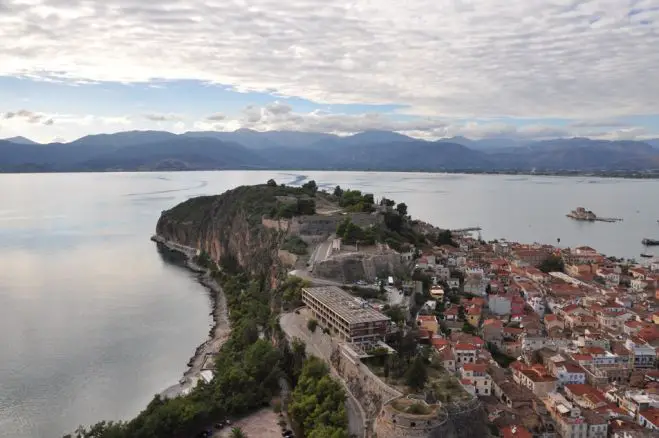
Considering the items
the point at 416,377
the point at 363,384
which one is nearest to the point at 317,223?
the point at 363,384

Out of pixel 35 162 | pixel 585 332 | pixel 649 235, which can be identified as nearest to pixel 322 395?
pixel 585 332

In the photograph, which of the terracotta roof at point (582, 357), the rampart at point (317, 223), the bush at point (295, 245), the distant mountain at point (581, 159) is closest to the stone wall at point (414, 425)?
the terracotta roof at point (582, 357)

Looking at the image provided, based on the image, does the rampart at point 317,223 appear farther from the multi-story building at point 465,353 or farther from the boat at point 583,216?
the boat at point 583,216

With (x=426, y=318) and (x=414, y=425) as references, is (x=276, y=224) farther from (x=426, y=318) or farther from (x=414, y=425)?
(x=414, y=425)

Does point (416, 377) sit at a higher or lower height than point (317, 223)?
lower

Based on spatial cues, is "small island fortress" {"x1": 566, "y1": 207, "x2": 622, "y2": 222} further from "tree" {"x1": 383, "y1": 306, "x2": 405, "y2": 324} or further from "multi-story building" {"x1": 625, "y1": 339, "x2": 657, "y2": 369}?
"tree" {"x1": 383, "y1": 306, "x2": 405, "y2": 324}
